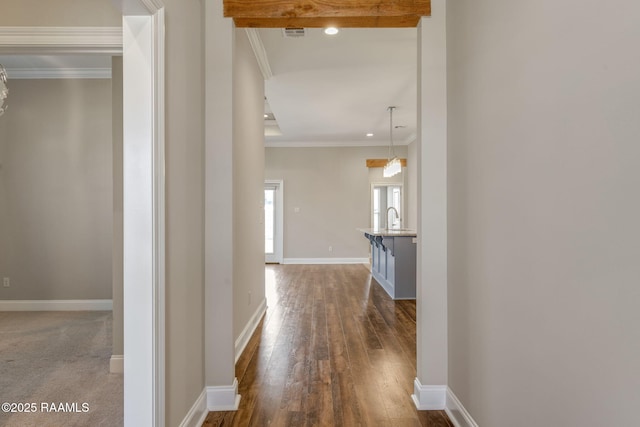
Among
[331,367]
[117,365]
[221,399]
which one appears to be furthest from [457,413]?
[117,365]

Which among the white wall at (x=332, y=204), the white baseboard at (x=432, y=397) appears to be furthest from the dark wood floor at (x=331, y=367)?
the white wall at (x=332, y=204)

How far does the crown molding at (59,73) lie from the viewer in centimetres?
441

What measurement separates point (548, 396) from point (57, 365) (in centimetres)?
346

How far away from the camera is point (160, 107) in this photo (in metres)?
1.60

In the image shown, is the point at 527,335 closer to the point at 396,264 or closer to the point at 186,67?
the point at 186,67

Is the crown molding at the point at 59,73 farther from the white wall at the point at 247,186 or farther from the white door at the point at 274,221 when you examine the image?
the white door at the point at 274,221

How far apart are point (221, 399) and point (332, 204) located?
669 centimetres

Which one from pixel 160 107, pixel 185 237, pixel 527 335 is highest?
pixel 160 107

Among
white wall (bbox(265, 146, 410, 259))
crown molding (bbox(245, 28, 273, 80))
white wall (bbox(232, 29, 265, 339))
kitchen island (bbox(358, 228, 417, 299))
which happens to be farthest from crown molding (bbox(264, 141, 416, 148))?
white wall (bbox(232, 29, 265, 339))

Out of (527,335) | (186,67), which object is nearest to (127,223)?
(186,67)

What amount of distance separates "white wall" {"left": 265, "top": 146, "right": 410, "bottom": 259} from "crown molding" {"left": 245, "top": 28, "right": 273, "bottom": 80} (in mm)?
4354

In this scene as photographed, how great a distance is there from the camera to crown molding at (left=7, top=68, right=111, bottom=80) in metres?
4.41

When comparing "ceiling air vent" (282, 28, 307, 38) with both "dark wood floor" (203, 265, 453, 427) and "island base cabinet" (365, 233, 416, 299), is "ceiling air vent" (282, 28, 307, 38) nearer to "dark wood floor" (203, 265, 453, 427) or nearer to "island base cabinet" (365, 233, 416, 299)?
"dark wood floor" (203, 265, 453, 427)

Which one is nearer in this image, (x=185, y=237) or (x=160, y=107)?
(x=160, y=107)
